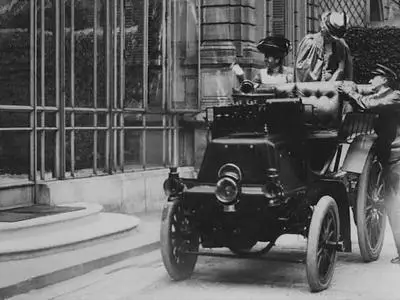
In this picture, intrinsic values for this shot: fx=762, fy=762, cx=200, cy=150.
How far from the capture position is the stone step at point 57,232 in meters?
8.20

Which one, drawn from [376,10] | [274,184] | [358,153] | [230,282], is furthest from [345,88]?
[376,10]

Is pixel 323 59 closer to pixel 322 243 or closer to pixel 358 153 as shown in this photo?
pixel 358 153

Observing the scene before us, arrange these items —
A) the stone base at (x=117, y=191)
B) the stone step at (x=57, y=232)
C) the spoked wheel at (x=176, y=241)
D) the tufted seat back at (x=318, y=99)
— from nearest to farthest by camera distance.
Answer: the spoked wheel at (x=176, y=241)
the tufted seat back at (x=318, y=99)
the stone step at (x=57, y=232)
the stone base at (x=117, y=191)

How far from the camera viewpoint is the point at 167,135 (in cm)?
1470

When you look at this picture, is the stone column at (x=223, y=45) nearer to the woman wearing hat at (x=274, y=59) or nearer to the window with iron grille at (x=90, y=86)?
the window with iron grille at (x=90, y=86)

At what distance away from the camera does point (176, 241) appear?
746 centimetres

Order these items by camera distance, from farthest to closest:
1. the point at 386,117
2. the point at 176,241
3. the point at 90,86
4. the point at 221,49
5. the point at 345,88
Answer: the point at 221,49
the point at 90,86
the point at 386,117
the point at 345,88
the point at 176,241

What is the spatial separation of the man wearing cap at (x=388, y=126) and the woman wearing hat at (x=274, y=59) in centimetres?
103

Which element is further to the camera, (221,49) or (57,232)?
(221,49)

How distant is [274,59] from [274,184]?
2.53m

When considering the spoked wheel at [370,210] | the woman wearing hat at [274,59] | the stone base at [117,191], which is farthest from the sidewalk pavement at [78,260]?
the woman wearing hat at [274,59]

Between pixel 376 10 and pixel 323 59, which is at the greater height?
pixel 376 10

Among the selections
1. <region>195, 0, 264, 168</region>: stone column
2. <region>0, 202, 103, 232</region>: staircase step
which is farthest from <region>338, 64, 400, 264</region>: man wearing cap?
<region>195, 0, 264, 168</region>: stone column

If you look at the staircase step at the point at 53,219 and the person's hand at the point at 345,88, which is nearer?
the person's hand at the point at 345,88
